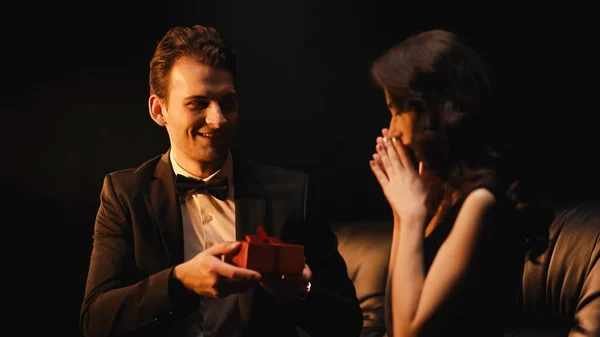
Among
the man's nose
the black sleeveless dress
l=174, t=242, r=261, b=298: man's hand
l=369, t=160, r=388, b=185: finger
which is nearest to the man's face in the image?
the man's nose

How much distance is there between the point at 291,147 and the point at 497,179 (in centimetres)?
196

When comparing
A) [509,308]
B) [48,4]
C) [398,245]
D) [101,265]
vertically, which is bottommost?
[101,265]

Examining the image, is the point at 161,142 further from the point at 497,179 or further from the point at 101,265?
the point at 497,179

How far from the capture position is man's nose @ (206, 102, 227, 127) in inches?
93.9

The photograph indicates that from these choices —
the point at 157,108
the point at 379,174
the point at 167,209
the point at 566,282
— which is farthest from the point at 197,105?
the point at 566,282

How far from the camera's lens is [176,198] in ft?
8.16

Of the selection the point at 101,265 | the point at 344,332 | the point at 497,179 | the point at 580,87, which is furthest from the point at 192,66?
the point at 580,87

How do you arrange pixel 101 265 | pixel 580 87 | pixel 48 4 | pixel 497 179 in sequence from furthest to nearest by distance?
pixel 48 4 → pixel 580 87 → pixel 101 265 → pixel 497 179

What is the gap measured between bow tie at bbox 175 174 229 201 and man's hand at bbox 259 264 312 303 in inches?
19.5

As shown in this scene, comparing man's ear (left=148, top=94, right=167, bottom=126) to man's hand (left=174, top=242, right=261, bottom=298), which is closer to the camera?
man's hand (left=174, top=242, right=261, bottom=298)

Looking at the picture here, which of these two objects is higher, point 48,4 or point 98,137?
point 48,4

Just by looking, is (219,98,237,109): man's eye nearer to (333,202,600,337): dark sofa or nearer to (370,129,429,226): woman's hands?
(370,129,429,226): woman's hands

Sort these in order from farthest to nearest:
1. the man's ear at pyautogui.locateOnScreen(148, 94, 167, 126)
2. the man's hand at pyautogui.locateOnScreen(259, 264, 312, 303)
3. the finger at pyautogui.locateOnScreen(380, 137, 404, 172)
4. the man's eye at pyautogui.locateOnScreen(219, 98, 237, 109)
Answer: the man's ear at pyautogui.locateOnScreen(148, 94, 167, 126) → the man's eye at pyautogui.locateOnScreen(219, 98, 237, 109) → the man's hand at pyautogui.locateOnScreen(259, 264, 312, 303) → the finger at pyautogui.locateOnScreen(380, 137, 404, 172)

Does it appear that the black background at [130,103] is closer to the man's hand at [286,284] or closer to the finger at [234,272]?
the man's hand at [286,284]
